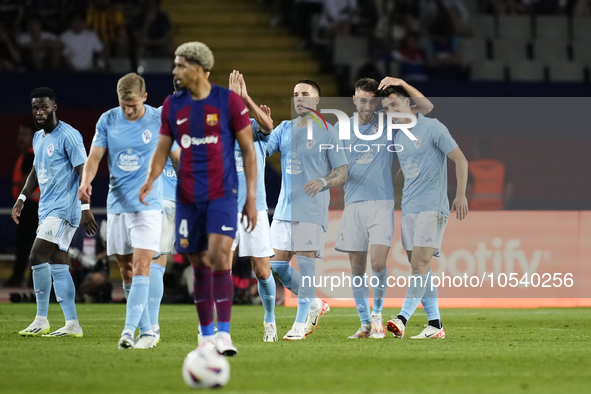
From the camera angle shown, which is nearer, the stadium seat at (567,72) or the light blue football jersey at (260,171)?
the light blue football jersey at (260,171)

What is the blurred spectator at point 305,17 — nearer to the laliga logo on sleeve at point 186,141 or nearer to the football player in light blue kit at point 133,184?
the football player in light blue kit at point 133,184

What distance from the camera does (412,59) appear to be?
17828 millimetres


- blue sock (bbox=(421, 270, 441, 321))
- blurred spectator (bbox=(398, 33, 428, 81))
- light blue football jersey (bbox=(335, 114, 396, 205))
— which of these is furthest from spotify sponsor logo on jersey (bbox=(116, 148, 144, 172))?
blurred spectator (bbox=(398, 33, 428, 81))

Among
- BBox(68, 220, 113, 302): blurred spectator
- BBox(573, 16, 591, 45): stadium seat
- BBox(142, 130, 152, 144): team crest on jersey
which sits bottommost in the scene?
BBox(68, 220, 113, 302): blurred spectator

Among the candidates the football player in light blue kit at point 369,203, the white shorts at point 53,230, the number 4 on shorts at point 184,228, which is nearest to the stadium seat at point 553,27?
the football player in light blue kit at point 369,203

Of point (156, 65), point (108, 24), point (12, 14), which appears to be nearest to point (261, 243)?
point (156, 65)

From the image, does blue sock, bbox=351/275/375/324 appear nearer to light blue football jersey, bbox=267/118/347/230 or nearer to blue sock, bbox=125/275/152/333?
light blue football jersey, bbox=267/118/347/230

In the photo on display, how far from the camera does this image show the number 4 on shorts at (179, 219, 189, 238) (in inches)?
250

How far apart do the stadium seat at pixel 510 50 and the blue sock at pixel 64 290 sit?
1217 centimetres

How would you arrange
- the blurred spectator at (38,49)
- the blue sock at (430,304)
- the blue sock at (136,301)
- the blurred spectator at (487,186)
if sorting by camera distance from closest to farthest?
1. the blue sock at (136,301)
2. the blue sock at (430,304)
3. the blurred spectator at (487,186)
4. the blurred spectator at (38,49)

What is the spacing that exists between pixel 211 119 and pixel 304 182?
7.58ft

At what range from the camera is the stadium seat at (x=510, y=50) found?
18734 mm

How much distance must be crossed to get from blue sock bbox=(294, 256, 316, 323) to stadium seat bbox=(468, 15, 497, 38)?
11715 millimetres

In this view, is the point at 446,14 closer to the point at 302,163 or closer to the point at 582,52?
the point at 582,52
